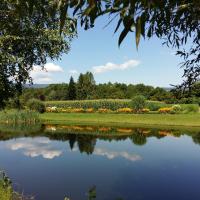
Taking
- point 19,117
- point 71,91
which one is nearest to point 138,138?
point 19,117

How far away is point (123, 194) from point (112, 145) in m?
13.8

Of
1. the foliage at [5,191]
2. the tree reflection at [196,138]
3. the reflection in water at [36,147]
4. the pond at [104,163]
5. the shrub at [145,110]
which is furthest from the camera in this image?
the shrub at [145,110]

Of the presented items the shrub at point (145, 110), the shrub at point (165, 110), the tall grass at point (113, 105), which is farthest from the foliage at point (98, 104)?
the shrub at point (165, 110)

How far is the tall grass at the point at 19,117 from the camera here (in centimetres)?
4400

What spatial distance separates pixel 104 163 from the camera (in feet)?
71.4

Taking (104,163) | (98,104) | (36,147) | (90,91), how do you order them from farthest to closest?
(90,91) → (98,104) → (36,147) → (104,163)

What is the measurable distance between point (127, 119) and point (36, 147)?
62.3ft

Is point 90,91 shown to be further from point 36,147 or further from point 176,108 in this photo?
point 36,147

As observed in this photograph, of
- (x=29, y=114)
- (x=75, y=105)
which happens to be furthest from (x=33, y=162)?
(x=75, y=105)

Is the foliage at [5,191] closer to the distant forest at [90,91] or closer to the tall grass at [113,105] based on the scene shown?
the tall grass at [113,105]

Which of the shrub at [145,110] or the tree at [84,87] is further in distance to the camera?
the tree at [84,87]

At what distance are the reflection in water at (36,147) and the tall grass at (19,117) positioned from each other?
11235mm

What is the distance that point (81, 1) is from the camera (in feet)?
9.50

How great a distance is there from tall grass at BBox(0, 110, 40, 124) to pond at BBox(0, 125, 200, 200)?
661 cm
